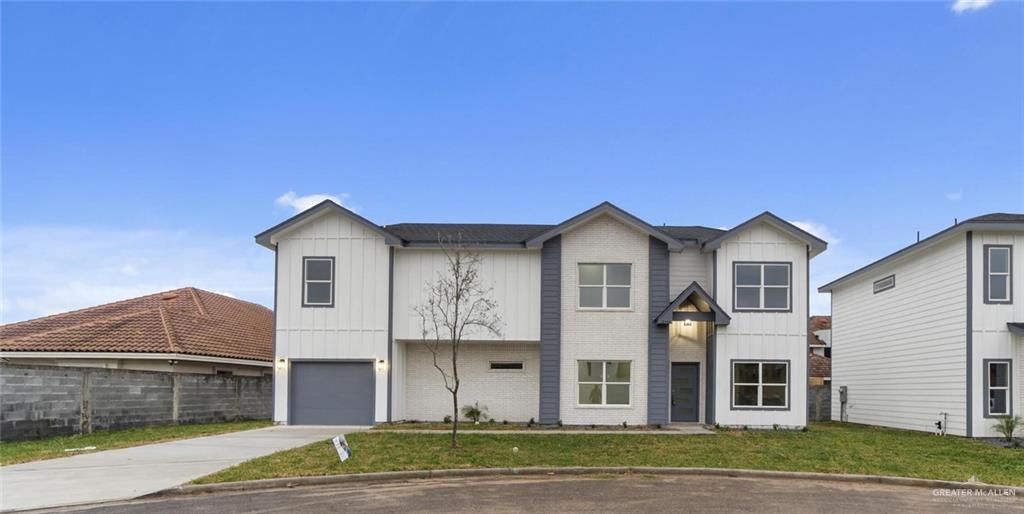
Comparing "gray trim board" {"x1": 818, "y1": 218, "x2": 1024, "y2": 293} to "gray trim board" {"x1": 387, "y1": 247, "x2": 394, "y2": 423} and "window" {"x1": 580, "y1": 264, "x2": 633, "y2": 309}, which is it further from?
"gray trim board" {"x1": 387, "y1": 247, "x2": 394, "y2": 423}

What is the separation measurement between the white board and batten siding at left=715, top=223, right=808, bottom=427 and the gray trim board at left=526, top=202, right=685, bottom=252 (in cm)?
153

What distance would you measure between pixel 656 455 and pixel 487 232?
399 inches

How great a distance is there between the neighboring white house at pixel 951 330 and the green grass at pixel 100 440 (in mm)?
18974

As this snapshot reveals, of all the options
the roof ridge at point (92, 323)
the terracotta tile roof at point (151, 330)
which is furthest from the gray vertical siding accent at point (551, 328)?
the roof ridge at point (92, 323)

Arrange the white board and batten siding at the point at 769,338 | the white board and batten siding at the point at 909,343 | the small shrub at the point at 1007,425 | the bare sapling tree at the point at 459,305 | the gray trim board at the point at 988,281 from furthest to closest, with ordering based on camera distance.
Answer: the bare sapling tree at the point at 459,305
the white board and batten siding at the point at 769,338
the white board and batten siding at the point at 909,343
the gray trim board at the point at 988,281
the small shrub at the point at 1007,425

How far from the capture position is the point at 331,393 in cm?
2133

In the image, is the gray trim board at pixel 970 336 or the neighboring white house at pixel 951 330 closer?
the gray trim board at pixel 970 336

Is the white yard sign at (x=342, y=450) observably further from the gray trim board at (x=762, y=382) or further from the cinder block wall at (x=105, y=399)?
the gray trim board at (x=762, y=382)

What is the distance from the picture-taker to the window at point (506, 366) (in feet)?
72.5

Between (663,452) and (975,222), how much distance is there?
11.1 m

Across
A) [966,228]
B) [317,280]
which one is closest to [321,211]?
[317,280]

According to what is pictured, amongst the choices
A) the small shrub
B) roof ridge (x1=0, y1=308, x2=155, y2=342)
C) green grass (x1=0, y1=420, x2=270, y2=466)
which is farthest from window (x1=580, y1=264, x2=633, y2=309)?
roof ridge (x1=0, y1=308, x2=155, y2=342)

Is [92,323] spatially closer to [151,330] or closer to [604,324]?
[151,330]

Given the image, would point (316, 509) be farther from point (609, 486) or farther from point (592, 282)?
point (592, 282)
